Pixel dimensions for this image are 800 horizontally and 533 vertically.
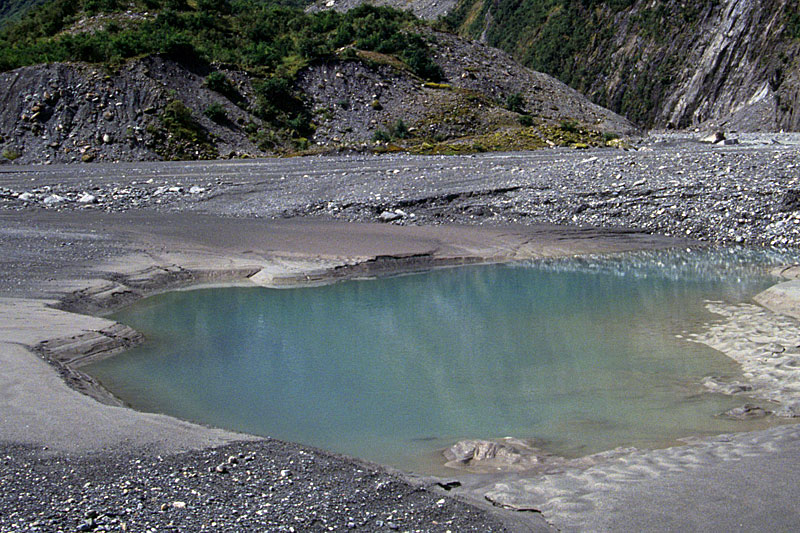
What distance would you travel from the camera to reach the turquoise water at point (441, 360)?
775 cm

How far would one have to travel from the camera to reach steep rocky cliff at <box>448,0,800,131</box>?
5134cm

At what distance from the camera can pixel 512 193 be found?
20.5 metres

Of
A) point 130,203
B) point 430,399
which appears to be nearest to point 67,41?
point 130,203

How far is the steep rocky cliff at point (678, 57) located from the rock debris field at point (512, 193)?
30.6 metres

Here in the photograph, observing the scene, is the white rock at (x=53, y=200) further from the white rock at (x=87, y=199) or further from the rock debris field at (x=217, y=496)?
the rock debris field at (x=217, y=496)

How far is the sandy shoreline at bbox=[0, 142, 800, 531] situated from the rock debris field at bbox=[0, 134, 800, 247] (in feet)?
2.77

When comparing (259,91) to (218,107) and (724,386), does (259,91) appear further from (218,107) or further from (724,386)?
(724,386)

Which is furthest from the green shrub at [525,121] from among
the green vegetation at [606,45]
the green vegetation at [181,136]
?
the green vegetation at [606,45]

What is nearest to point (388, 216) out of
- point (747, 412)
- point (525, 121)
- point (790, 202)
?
point (790, 202)

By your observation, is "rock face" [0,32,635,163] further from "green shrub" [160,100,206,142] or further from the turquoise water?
the turquoise water

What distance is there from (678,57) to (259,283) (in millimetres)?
52015

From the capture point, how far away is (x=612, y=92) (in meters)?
62.5

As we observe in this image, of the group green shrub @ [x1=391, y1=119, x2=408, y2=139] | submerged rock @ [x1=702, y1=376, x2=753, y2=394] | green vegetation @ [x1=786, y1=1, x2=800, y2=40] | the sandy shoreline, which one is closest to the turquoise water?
submerged rock @ [x1=702, y1=376, x2=753, y2=394]

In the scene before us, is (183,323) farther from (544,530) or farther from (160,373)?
(544,530)
